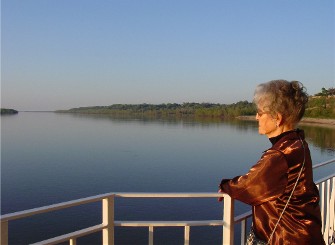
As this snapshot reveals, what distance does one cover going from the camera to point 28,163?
2272 cm

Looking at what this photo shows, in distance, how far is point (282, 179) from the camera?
1.47m

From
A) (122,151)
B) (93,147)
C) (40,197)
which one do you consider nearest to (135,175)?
(40,197)

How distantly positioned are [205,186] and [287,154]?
16250 mm

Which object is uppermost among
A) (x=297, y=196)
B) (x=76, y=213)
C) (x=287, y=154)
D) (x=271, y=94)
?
(x=271, y=94)

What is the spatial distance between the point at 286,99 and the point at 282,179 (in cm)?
37

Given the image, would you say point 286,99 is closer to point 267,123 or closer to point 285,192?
point 267,123

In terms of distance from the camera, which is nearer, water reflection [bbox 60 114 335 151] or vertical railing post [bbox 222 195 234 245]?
vertical railing post [bbox 222 195 234 245]

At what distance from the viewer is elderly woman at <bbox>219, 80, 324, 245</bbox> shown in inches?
58.2

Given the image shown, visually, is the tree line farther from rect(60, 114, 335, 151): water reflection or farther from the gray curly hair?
the gray curly hair

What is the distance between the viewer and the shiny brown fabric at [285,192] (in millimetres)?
1472

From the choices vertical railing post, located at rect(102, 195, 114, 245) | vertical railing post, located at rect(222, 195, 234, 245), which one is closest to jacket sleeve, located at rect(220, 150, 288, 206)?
vertical railing post, located at rect(222, 195, 234, 245)

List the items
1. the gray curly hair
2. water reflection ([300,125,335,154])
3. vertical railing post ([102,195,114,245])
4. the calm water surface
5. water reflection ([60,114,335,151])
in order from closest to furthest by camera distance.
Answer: the gray curly hair < vertical railing post ([102,195,114,245]) < the calm water surface < water reflection ([300,125,335,154]) < water reflection ([60,114,335,151])

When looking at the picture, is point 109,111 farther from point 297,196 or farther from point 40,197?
point 297,196

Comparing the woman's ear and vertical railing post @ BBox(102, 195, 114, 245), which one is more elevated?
the woman's ear
